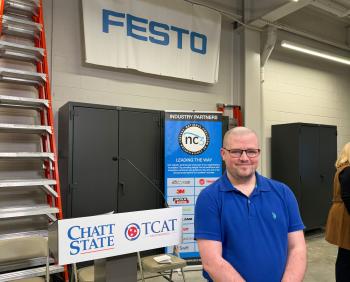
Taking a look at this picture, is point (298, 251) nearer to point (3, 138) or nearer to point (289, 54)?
point (3, 138)

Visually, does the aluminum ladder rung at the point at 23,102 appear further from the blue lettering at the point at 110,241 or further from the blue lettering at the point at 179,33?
the blue lettering at the point at 179,33

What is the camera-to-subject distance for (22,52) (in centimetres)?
322

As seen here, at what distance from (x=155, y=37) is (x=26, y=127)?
2183 millimetres

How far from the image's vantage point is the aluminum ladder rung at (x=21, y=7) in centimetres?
311

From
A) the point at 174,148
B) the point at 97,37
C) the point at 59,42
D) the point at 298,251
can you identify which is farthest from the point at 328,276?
the point at 59,42

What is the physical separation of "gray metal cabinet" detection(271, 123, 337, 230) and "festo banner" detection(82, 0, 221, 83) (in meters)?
1.70

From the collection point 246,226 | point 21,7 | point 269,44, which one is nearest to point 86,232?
point 246,226

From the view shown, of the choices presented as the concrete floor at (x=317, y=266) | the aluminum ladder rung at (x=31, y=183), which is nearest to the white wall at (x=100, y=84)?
the aluminum ladder rung at (x=31, y=183)

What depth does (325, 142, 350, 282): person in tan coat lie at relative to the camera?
2243mm

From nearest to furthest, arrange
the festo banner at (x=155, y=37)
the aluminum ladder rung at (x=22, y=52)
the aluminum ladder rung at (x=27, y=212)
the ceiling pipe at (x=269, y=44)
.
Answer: the aluminum ladder rung at (x=27, y=212) < the aluminum ladder rung at (x=22, y=52) < the festo banner at (x=155, y=37) < the ceiling pipe at (x=269, y=44)

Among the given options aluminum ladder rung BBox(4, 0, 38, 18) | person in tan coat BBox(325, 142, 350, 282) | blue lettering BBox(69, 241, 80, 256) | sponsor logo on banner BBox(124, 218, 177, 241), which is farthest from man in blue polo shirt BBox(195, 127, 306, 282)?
aluminum ladder rung BBox(4, 0, 38, 18)

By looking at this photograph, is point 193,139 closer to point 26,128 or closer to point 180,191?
point 180,191

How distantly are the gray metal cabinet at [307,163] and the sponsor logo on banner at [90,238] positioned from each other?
171 inches

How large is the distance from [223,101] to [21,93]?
116 inches
